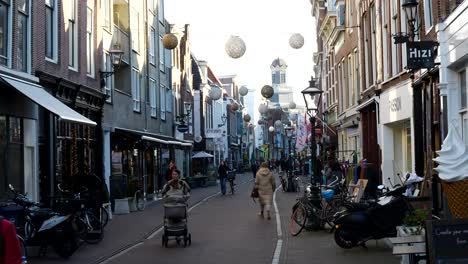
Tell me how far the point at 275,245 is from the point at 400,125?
31.9 ft

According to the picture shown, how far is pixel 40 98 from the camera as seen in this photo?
1475 centimetres

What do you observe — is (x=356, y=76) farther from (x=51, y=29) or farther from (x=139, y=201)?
(x=51, y=29)

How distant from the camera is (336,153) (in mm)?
36531

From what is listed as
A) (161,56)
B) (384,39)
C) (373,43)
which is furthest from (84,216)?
(161,56)

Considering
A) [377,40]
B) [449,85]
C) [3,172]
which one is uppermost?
[377,40]

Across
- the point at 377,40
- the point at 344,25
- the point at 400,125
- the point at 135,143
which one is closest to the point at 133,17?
the point at 135,143

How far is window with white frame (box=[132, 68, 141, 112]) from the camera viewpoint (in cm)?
2942

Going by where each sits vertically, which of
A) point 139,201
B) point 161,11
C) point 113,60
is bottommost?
point 139,201

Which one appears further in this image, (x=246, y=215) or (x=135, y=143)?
(x=135, y=143)

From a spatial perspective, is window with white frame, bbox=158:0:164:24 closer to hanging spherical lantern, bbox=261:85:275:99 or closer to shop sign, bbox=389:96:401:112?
hanging spherical lantern, bbox=261:85:275:99

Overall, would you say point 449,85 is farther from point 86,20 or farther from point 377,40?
point 86,20

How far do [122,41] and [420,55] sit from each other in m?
17.5

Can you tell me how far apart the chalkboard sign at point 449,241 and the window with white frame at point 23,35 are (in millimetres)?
12179

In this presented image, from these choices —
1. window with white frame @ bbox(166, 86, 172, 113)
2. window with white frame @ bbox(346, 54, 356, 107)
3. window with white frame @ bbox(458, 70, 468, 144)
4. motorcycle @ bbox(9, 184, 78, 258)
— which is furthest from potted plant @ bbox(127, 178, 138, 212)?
window with white frame @ bbox(166, 86, 172, 113)
